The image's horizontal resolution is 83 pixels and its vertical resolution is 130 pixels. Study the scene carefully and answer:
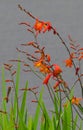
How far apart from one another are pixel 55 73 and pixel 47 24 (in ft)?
0.43

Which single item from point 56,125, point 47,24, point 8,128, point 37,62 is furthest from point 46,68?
point 8,128

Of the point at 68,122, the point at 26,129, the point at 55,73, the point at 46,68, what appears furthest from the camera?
the point at 68,122

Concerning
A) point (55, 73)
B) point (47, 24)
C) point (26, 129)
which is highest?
point (47, 24)

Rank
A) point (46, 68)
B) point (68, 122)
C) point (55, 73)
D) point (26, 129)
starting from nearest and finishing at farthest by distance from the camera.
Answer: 1. point (55, 73)
2. point (46, 68)
3. point (26, 129)
4. point (68, 122)

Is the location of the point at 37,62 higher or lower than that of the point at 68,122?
higher

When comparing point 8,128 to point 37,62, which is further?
point 8,128

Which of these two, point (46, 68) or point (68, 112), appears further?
point (68, 112)

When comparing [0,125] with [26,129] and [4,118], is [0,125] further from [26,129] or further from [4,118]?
[26,129]

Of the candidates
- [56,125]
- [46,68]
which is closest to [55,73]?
[46,68]

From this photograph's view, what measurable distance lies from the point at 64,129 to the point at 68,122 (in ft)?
0.14

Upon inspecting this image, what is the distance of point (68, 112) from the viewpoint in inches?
56.8

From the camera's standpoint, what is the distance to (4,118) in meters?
1.49

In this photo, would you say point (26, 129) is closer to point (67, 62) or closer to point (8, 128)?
point (8, 128)

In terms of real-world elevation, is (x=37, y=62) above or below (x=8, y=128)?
above
